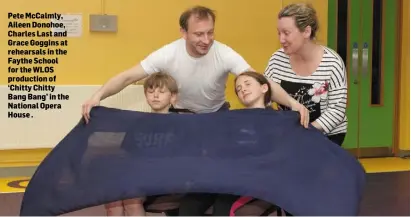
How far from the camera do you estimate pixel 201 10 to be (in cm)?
257

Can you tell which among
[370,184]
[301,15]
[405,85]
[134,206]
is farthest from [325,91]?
[405,85]

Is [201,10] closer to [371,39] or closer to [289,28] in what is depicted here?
[289,28]

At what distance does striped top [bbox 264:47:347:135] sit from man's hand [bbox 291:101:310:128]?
0.14 m

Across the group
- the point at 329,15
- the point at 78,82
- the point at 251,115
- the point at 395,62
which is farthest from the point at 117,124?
the point at 395,62

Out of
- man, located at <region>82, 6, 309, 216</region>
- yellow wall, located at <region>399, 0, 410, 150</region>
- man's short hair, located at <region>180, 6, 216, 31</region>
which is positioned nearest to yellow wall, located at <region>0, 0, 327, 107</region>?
yellow wall, located at <region>399, 0, 410, 150</region>

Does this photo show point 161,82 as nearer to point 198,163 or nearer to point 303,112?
point 198,163

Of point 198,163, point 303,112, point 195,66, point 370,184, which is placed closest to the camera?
point 198,163

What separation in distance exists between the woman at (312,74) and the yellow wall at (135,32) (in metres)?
2.66

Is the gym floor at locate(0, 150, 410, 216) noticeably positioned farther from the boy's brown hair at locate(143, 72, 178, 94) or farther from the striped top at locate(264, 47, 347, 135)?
the striped top at locate(264, 47, 347, 135)

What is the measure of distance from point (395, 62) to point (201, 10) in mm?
4057

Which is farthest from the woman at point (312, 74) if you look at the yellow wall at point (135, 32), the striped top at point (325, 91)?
the yellow wall at point (135, 32)

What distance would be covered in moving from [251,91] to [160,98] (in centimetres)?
39

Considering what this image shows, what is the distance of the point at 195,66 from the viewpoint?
2.63 metres

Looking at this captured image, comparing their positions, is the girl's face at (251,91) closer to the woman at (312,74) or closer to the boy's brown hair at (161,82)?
the woman at (312,74)
